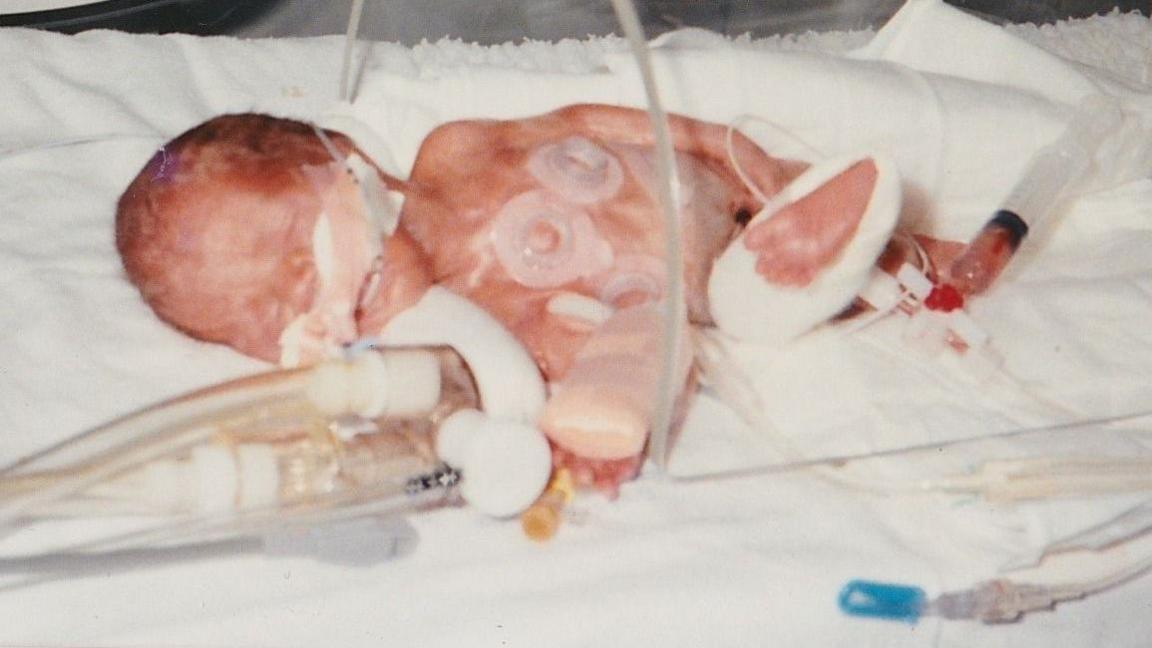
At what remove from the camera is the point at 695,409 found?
4.07ft

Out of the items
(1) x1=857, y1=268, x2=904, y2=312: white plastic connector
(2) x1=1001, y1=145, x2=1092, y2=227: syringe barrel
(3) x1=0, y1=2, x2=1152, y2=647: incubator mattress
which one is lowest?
(3) x1=0, y1=2, x2=1152, y2=647: incubator mattress

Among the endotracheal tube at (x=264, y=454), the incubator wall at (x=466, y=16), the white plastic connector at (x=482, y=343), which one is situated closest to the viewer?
the endotracheal tube at (x=264, y=454)

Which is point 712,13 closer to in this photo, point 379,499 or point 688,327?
point 688,327

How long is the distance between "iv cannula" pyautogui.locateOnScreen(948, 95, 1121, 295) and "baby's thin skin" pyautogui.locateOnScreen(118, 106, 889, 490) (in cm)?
22

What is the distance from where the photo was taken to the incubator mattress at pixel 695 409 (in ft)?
3.36

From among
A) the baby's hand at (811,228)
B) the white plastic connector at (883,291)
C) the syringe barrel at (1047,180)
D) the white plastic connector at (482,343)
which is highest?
the baby's hand at (811,228)

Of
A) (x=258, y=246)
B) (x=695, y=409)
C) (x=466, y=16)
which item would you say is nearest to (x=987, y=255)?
(x=695, y=409)

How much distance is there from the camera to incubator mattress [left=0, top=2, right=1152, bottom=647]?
102 cm

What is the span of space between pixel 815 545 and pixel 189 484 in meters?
0.53

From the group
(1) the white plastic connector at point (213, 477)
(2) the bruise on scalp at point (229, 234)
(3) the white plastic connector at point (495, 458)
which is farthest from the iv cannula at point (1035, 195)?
(1) the white plastic connector at point (213, 477)

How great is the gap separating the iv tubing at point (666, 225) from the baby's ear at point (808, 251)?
0.48 feet

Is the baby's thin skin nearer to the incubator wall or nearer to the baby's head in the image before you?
the baby's head

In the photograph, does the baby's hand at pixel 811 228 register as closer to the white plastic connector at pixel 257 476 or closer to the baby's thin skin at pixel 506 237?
the baby's thin skin at pixel 506 237

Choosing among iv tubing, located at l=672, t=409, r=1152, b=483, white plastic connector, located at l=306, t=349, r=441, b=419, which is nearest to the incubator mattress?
iv tubing, located at l=672, t=409, r=1152, b=483
